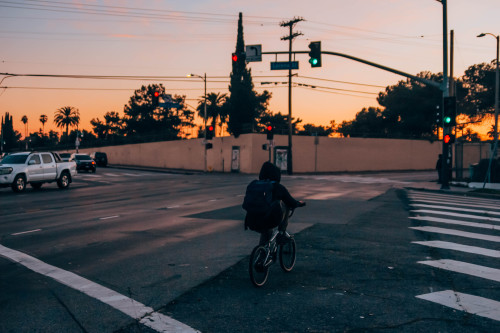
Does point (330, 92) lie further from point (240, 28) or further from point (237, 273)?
point (237, 273)

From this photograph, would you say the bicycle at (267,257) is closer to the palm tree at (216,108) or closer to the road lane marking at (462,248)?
the road lane marking at (462,248)

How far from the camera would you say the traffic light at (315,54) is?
67.7ft

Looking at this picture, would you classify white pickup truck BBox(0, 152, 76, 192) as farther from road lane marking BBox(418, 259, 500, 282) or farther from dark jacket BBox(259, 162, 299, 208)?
road lane marking BBox(418, 259, 500, 282)

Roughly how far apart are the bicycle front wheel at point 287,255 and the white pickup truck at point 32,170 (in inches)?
770

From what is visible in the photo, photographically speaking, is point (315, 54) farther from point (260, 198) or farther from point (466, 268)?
point (260, 198)

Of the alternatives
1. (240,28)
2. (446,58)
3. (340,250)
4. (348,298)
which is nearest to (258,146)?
(446,58)

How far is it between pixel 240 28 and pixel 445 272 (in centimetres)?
6501

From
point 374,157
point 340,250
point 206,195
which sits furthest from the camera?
point 374,157

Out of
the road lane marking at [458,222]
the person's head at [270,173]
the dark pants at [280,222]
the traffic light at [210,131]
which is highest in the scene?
the traffic light at [210,131]

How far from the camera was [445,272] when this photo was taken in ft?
23.2

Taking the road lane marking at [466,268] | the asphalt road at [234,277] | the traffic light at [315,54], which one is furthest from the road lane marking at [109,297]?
the traffic light at [315,54]

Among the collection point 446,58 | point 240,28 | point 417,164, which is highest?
point 240,28

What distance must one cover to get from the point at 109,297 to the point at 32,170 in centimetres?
2002

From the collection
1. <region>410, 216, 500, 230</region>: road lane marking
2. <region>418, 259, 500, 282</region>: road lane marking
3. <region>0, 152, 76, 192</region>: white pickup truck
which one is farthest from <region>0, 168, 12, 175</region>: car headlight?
<region>418, 259, 500, 282</region>: road lane marking
